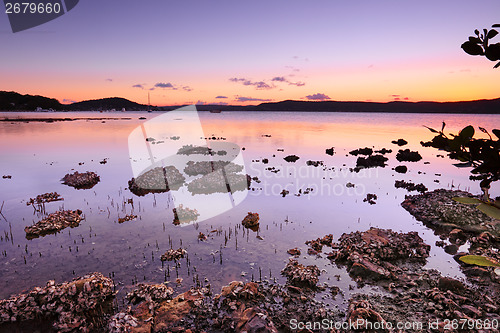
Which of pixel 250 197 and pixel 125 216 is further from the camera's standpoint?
pixel 250 197

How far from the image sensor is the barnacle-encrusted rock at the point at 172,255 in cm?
1324

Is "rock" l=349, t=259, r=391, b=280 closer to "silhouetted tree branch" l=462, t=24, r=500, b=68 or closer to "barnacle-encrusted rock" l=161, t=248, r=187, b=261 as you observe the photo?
"barnacle-encrusted rock" l=161, t=248, r=187, b=261

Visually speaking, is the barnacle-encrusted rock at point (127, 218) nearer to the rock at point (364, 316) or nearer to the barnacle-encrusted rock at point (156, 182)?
the barnacle-encrusted rock at point (156, 182)

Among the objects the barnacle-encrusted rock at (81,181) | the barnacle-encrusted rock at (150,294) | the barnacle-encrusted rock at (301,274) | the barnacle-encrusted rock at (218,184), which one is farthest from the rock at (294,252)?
the barnacle-encrusted rock at (81,181)

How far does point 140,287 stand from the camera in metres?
10.7

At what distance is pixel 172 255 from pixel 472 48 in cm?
1385

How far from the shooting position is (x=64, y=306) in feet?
30.9

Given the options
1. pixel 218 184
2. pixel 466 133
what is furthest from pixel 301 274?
pixel 218 184

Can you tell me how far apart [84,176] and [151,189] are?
8953mm

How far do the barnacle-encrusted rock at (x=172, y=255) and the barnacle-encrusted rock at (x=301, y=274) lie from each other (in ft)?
18.0

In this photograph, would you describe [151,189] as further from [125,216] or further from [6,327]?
[6,327]

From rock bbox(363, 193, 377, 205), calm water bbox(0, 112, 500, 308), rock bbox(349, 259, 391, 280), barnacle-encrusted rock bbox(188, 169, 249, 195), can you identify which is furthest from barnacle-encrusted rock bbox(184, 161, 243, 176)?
rock bbox(349, 259, 391, 280)

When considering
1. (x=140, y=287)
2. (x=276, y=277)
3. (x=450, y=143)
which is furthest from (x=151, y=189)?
(x=450, y=143)

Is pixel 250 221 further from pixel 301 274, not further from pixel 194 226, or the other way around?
pixel 301 274
